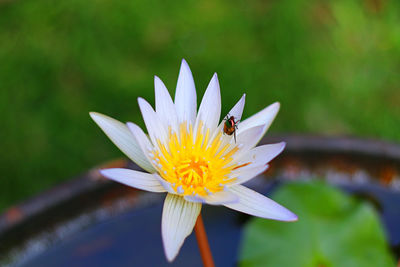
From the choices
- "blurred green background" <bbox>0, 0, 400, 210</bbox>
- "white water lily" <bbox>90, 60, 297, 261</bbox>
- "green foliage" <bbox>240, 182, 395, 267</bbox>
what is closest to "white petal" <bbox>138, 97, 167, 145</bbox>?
"white water lily" <bbox>90, 60, 297, 261</bbox>

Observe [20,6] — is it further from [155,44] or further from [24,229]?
[24,229]

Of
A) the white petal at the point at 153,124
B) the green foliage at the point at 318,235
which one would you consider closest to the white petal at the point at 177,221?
the white petal at the point at 153,124

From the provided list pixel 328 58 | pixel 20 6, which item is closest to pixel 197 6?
pixel 328 58

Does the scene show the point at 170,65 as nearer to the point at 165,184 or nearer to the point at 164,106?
the point at 164,106

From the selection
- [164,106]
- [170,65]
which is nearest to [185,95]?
[164,106]

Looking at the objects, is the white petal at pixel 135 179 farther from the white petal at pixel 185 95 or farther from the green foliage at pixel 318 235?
the green foliage at pixel 318 235

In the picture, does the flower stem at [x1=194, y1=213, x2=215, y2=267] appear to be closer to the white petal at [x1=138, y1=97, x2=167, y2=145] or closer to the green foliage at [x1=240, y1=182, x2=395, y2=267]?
the white petal at [x1=138, y1=97, x2=167, y2=145]
